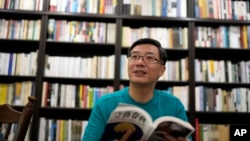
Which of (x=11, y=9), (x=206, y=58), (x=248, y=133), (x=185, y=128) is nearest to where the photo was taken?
(x=185, y=128)

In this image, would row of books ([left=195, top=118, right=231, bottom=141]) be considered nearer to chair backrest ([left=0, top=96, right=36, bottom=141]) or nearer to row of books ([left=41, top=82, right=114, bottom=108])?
row of books ([left=41, top=82, right=114, bottom=108])

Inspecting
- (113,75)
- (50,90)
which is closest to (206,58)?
(113,75)

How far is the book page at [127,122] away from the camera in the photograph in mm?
852

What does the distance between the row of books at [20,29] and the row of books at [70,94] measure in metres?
0.49

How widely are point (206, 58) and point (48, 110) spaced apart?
1.72 metres

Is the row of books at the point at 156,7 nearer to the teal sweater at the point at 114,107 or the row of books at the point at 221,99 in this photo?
the row of books at the point at 221,99

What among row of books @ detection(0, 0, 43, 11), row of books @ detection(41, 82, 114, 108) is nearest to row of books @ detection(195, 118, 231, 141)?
row of books @ detection(41, 82, 114, 108)

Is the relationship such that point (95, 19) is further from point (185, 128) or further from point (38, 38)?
point (185, 128)

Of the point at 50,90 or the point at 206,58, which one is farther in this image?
the point at 206,58

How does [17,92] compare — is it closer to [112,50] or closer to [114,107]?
[112,50]

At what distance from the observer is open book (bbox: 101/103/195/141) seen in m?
0.84

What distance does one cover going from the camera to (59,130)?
2.29 metres

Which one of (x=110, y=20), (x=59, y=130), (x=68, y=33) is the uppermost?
(x=110, y=20)

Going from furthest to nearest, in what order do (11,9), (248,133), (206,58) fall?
(206,58) → (11,9) → (248,133)
